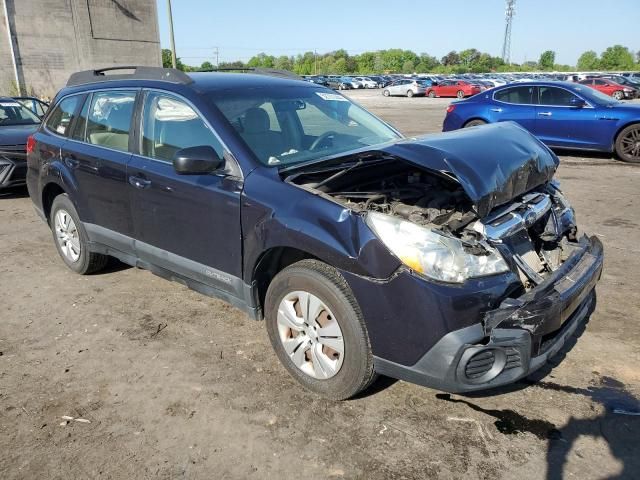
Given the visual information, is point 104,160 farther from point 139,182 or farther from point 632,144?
point 632,144

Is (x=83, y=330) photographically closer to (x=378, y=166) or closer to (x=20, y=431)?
(x=20, y=431)

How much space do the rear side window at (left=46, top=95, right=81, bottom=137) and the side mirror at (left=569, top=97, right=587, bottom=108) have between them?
953cm

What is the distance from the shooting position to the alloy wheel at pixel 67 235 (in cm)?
491

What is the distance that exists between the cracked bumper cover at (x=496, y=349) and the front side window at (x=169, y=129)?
6.11 ft

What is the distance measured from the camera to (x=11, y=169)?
26.3 feet

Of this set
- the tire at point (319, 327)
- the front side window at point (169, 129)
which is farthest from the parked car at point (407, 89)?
the tire at point (319, 327)

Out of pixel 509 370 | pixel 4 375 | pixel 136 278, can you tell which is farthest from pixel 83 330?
pixel 509 370

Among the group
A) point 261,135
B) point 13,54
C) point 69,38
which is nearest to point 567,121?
point 261,135

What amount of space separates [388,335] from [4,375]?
8.28 ft

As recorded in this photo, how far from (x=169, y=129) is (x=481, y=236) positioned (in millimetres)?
2318

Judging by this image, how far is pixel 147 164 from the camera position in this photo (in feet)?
12.6

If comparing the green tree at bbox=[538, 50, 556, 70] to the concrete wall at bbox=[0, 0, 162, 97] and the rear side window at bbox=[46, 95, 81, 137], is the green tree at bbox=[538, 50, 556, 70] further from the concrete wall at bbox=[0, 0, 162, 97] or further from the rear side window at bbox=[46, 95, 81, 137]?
the rear side window at bbox=[46, 95, 81, 137]

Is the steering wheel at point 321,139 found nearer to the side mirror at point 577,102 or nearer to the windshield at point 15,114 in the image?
the windshield at point 15,114

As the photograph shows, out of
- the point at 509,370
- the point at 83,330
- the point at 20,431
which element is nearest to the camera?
the point at 509,370
